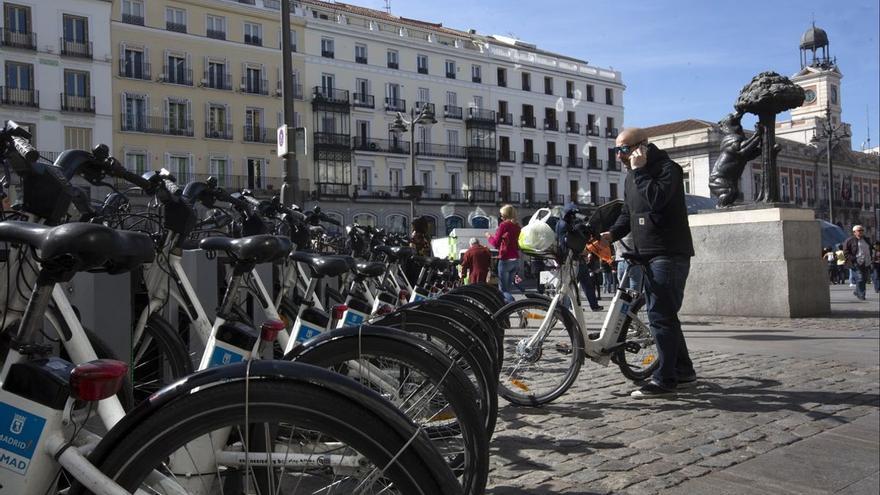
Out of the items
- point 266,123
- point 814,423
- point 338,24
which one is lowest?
point 814,423

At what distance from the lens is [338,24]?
54438mm

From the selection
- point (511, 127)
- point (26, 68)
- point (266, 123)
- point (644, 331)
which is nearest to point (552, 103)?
point (511, 127)

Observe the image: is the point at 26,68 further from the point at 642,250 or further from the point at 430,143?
the point at 642,250

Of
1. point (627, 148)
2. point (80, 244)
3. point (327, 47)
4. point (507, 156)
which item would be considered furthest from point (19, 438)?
point (507, 156)

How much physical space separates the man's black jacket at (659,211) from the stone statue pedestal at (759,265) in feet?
21.6

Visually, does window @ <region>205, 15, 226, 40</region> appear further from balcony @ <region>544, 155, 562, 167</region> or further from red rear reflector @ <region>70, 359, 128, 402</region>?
red rear reflector @ <region>70, 359, 128, 402</region>

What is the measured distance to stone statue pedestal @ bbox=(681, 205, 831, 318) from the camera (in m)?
11.8

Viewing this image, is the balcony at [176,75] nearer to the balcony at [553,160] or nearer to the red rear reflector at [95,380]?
the balcony at [553,160]

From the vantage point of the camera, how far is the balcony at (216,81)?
48.1 metres

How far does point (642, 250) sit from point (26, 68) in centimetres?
3866

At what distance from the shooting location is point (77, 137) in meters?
38.9

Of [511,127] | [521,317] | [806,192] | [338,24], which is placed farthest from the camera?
[806,192]

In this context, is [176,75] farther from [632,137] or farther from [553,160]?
[632,137]

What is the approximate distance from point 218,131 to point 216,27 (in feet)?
21.4
